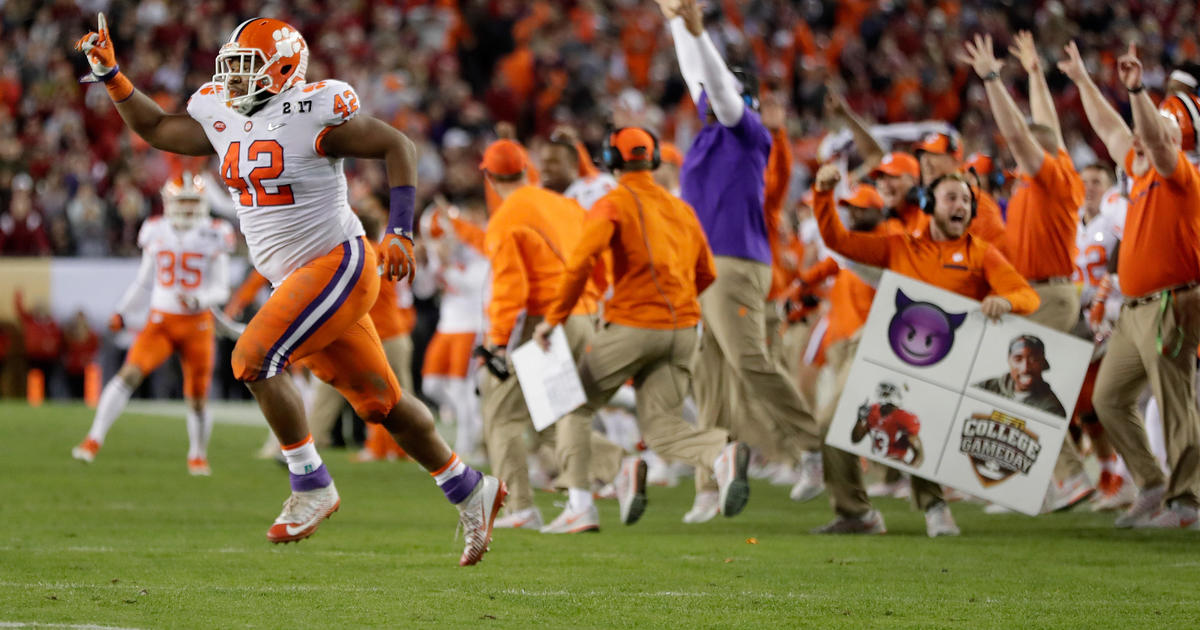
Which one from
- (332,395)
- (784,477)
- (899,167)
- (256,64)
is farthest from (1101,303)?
(332,395)

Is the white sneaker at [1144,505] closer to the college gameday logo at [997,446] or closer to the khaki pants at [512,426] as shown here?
the college gameday logo at [997,446]

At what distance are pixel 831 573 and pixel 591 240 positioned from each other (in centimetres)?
210

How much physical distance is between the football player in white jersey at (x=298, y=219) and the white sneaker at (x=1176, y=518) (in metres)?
3.92

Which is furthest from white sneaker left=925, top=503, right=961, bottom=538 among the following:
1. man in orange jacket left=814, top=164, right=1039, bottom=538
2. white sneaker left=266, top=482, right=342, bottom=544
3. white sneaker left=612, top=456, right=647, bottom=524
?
white sneaker left=266, top=482, right=342, bottom=544

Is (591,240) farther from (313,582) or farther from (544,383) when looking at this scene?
(313,582)

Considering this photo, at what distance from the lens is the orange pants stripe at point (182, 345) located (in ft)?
39.6

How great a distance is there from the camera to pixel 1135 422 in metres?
→ 8.69

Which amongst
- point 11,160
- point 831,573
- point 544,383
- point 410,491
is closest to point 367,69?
point 11,160

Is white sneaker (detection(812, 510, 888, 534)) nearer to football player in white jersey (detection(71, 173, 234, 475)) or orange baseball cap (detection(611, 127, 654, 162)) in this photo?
orange baseball cap (detection(611, 127, 654, 162))

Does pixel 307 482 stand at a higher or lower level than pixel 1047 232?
lower

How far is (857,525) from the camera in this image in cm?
831

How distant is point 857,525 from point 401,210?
11.1ft

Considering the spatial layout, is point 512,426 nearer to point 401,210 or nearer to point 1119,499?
point 401,210

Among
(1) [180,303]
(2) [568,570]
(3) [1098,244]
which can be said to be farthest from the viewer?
(1) [180,303]
